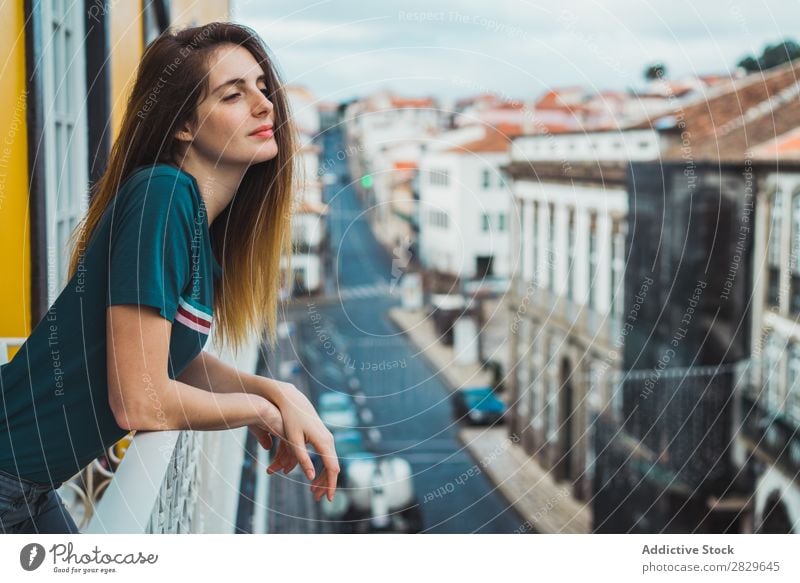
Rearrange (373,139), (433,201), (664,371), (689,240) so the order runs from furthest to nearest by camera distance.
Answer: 1. (664,371)
2. (689,240)
3. (433,201)
4. (373,139)

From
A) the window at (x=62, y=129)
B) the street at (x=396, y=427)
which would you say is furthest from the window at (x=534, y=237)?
the window at (x=62, y=129)

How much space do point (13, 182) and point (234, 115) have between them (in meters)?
0.39

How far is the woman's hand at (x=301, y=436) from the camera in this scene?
0.73 metres

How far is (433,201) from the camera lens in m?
2.21

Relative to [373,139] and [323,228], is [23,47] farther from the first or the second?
[323,228]

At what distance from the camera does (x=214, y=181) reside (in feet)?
2.55

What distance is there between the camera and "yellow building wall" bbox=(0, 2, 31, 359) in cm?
106

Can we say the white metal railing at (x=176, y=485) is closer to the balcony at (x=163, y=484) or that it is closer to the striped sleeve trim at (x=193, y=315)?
the balcony at (x=163, y=484)

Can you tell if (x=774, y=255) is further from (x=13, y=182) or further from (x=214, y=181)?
(x=214, y=181)

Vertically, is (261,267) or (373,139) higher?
(373,139)

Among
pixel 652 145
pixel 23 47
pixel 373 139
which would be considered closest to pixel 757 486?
pixel 652 145

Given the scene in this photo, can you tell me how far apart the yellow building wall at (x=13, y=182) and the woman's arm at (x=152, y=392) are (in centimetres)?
47
